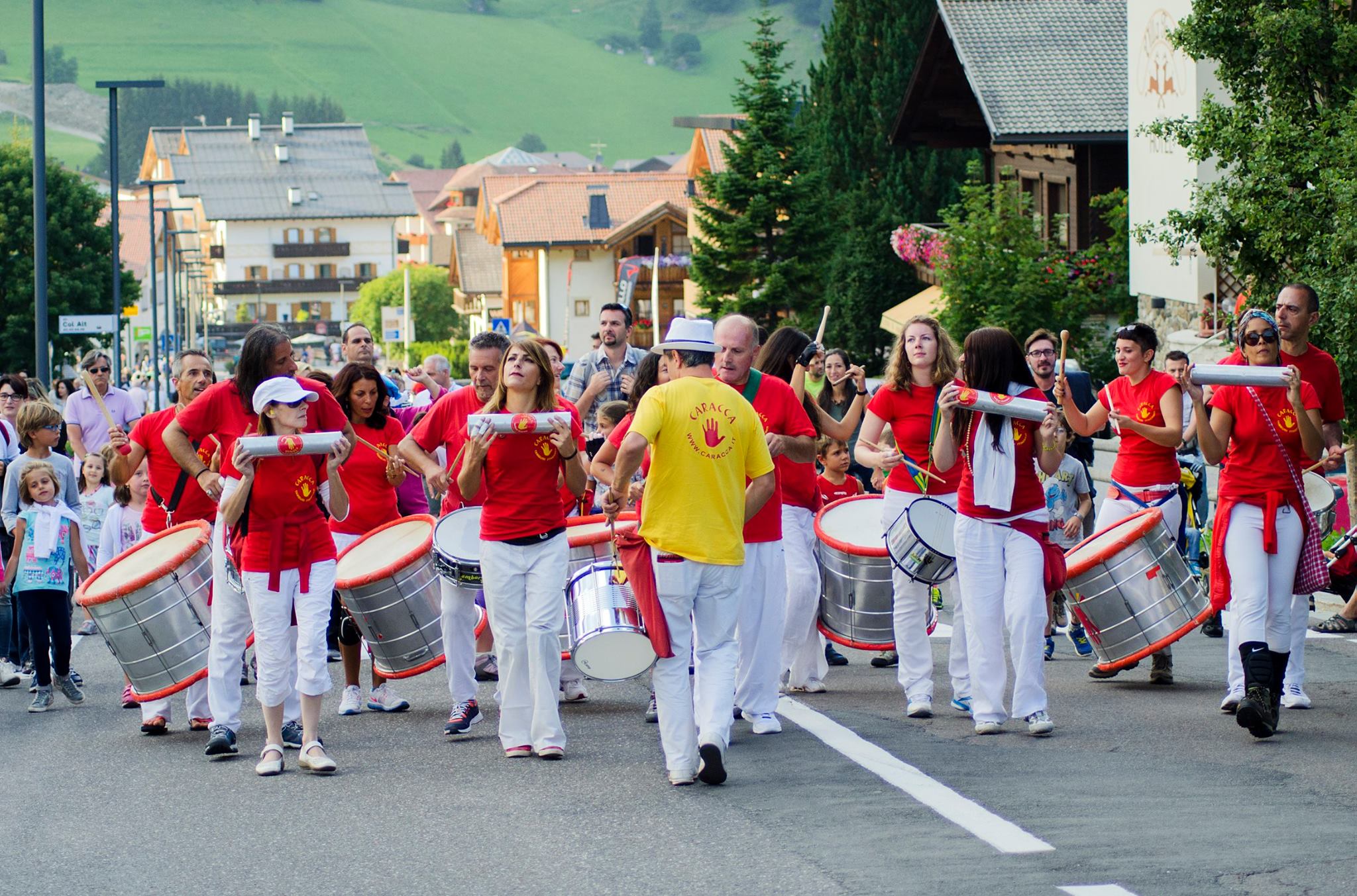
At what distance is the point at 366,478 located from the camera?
10562 mm

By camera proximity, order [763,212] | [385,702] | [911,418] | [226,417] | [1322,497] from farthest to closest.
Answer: [763,212]
[1322,497]
[385,702]
[911,418]
[226,417]

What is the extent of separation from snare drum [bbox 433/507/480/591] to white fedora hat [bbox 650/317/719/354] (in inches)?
64.4

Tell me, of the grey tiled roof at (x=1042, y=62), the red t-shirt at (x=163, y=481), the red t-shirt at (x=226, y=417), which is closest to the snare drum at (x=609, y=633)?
the red t-shirt at (x=226, y=417)

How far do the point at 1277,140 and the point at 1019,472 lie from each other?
6.84 m

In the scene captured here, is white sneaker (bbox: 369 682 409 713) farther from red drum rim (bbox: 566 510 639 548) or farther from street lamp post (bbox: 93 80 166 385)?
street lamp post (bbox: 93 80 166 385)

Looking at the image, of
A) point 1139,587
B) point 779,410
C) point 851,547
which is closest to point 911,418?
point 851,547

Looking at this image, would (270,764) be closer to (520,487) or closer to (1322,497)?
(520,487)

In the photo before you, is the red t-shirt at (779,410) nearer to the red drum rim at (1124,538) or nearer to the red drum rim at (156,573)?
the red drum rim at (1124,538)

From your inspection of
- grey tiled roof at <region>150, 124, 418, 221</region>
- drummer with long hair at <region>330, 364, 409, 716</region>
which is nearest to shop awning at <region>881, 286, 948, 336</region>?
drummer with long hair at <region>330, 364, 409, 716</region>

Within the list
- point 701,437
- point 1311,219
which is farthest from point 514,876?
point 1311,219

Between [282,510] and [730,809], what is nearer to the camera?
[730,809]

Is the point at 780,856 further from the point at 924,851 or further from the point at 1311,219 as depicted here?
the point at 1311,219

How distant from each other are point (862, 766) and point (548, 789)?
1.38 meters

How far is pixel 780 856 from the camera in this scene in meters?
6.79
